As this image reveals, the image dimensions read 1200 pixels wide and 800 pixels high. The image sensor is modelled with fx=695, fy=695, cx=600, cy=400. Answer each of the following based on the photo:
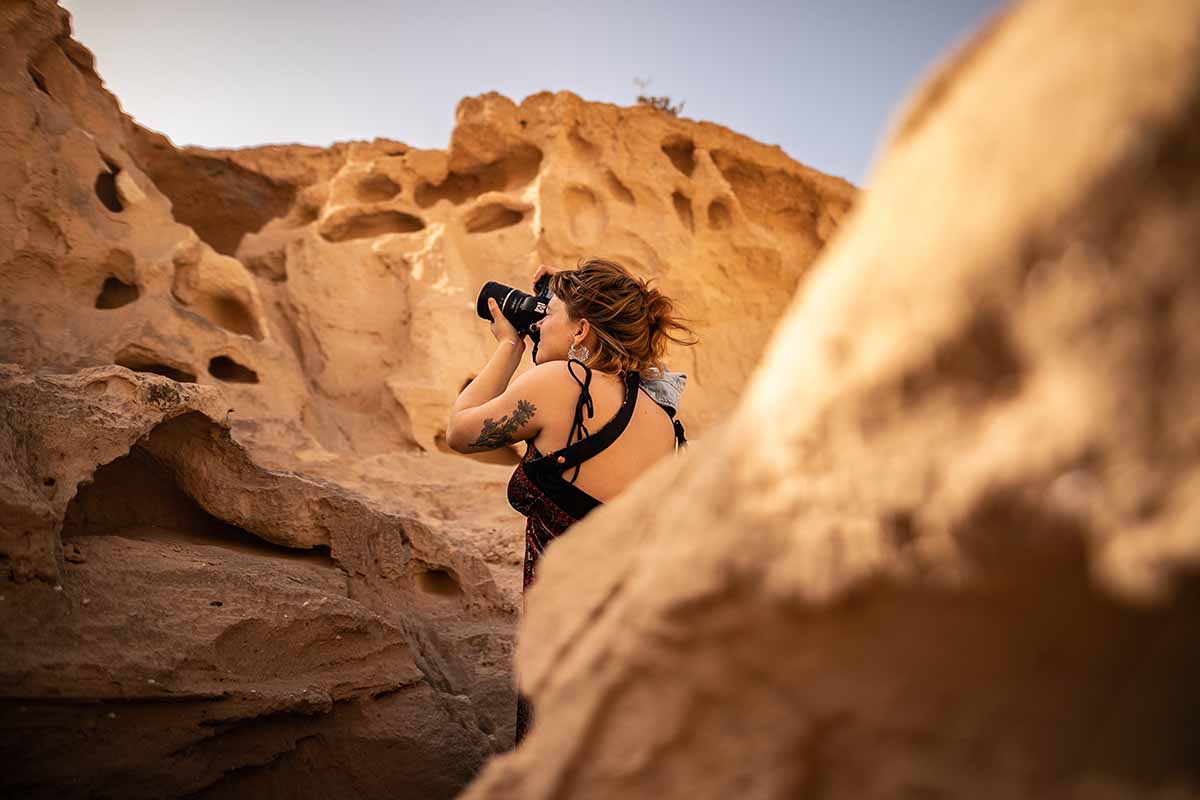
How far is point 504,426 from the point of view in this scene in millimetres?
1724

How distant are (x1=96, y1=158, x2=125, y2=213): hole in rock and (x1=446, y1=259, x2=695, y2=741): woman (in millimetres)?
4890

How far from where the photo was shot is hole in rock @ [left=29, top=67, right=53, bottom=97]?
4.93 meters

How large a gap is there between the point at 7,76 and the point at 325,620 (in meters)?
4.67

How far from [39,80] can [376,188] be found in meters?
2.93

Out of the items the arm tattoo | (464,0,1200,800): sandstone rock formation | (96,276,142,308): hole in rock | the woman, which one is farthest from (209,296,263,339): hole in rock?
(464,0,1200,800): sandstone rock formation

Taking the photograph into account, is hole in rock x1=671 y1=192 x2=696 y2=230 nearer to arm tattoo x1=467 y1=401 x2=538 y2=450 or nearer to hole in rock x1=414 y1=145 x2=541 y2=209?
hole in rock x1=414 y1=145 x2=541 y2=209

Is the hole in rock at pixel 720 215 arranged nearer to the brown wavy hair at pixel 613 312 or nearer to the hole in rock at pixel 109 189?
the hole in rock at pixel 109 189

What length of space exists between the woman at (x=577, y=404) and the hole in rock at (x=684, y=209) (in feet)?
18.3

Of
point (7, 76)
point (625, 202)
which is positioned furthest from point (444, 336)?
point (7, 76)

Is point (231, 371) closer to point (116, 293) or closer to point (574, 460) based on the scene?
point (116, 293)

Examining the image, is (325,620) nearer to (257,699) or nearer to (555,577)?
(257,699)

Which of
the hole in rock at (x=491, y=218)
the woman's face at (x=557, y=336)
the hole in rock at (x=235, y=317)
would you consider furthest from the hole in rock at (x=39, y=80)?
the woman's face at (x=557, y=336)

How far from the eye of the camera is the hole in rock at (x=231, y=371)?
5242 mm

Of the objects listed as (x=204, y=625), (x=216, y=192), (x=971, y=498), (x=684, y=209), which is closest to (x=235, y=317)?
(x=216, y=192)
